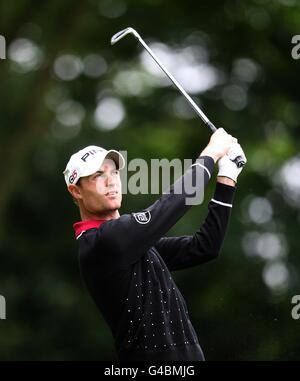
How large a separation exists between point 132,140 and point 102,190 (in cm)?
1183

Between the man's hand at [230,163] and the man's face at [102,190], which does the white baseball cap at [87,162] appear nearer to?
the man's face at [102,190]

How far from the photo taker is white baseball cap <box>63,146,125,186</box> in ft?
17.5

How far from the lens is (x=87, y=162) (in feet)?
17.6

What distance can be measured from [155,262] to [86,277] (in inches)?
13.7

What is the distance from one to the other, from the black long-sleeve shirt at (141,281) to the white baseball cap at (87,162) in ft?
0.87

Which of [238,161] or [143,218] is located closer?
[143,218]

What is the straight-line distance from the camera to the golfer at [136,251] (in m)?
5.07

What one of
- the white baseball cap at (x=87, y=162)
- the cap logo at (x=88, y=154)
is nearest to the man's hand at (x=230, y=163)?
the white baseball cap at (x=87, y=162)

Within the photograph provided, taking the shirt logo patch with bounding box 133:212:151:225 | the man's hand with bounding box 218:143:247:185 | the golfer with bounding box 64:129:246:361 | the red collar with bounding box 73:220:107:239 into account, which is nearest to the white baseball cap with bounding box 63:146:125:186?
the golfer with bounding box 64:129:246:361

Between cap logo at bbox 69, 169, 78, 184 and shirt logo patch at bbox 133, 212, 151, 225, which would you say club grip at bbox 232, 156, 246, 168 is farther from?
cap logo at bbox 69, 169, 78, 184

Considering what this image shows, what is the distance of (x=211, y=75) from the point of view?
1595 centimetres

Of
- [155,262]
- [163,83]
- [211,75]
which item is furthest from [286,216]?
[155,262]

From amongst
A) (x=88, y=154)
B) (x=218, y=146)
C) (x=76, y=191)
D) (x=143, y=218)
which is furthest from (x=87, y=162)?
(x=218, y=146)

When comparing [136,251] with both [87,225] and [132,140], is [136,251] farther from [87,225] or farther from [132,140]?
[132,140]
